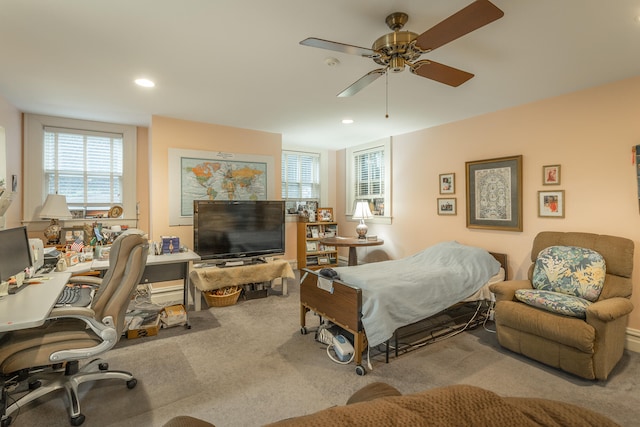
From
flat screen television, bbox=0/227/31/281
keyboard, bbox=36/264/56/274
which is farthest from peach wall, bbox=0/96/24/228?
flat screen television, bbox=0/227/31/281

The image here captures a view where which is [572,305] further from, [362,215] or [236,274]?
[236,274]

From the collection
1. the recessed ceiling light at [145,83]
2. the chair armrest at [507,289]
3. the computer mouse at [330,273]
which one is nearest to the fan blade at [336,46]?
the computer mouse at [330,273]

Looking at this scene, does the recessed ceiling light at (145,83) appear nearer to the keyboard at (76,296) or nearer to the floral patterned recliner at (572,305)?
the keyboard at (76,296)

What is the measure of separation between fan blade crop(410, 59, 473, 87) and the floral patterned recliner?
73.7 inches

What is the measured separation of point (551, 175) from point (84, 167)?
5.90m

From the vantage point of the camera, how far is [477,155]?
3.93 metres

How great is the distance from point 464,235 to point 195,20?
377cm

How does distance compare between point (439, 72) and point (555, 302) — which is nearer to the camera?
point (439, 72)

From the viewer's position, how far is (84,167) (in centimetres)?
436

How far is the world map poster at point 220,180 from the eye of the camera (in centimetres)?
429

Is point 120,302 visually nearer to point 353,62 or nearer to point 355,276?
point 355,276

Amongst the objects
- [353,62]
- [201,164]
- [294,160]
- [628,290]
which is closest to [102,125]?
[201,164]

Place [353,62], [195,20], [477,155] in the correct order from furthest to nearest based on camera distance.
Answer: [477,155] → [353,62] → [195,20]

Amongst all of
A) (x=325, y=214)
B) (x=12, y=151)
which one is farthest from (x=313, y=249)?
(x=12, y=151)
